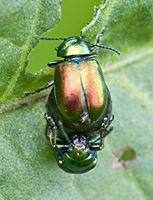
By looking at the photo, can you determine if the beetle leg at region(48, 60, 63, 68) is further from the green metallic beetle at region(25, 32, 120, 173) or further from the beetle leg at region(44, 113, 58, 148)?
the beetle leg at region(44, 113, 58, 148)

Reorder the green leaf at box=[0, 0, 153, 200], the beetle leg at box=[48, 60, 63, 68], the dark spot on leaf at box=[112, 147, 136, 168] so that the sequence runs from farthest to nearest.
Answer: the dark spot on leaf at box=[112, 147, 136, 168], the beetle leg at box=[48, 60, 63, 68], the green leaf at box=[0, 0, 153, 200]

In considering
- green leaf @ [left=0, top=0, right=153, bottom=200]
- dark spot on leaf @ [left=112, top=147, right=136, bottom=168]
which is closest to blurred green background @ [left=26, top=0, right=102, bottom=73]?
green leaf @ [left=0, top=0, right=153, bottom=200]

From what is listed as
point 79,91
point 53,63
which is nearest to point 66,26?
point 53,63

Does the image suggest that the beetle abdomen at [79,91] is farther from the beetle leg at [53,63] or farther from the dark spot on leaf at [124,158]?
the dark spot on leaf at [124,158]

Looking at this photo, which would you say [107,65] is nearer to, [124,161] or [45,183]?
[124,161]

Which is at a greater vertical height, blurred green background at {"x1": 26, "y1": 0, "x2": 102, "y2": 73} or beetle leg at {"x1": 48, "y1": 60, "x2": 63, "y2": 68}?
blurred green background at {"x1": 26, "y1": 0, "x2": 102, "y2": 73}

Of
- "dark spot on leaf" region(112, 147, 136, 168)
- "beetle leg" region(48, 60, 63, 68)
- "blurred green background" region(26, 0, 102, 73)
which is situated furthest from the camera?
"dark spot on leaf" region(112, 147, 136, 168)

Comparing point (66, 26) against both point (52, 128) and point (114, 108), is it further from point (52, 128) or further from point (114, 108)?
point (52, 128)
